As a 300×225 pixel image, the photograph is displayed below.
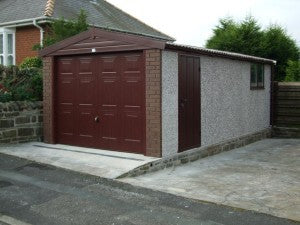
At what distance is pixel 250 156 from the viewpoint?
11.4m

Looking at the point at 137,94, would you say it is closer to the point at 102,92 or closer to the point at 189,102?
the point at 102,92

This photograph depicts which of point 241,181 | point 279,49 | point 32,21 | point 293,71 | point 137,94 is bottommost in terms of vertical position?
point 241,181

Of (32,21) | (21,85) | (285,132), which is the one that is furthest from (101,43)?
(32,21)

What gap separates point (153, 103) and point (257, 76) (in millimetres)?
6126

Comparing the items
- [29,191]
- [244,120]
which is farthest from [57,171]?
[244,120]

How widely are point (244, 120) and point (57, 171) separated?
21.5 ft

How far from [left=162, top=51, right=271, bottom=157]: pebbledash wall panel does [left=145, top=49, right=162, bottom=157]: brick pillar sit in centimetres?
15

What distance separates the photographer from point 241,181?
27.5 ft

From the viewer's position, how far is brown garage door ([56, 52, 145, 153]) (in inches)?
386

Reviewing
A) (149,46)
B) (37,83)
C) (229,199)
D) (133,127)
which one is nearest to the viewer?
(229,199)

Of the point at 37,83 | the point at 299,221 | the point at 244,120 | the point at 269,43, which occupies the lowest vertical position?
the point at 299,221

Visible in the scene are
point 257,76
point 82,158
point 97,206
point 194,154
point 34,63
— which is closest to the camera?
point 97,206

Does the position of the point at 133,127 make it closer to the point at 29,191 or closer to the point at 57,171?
the point at 57,171

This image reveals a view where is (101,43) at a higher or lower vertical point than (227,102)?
higher
